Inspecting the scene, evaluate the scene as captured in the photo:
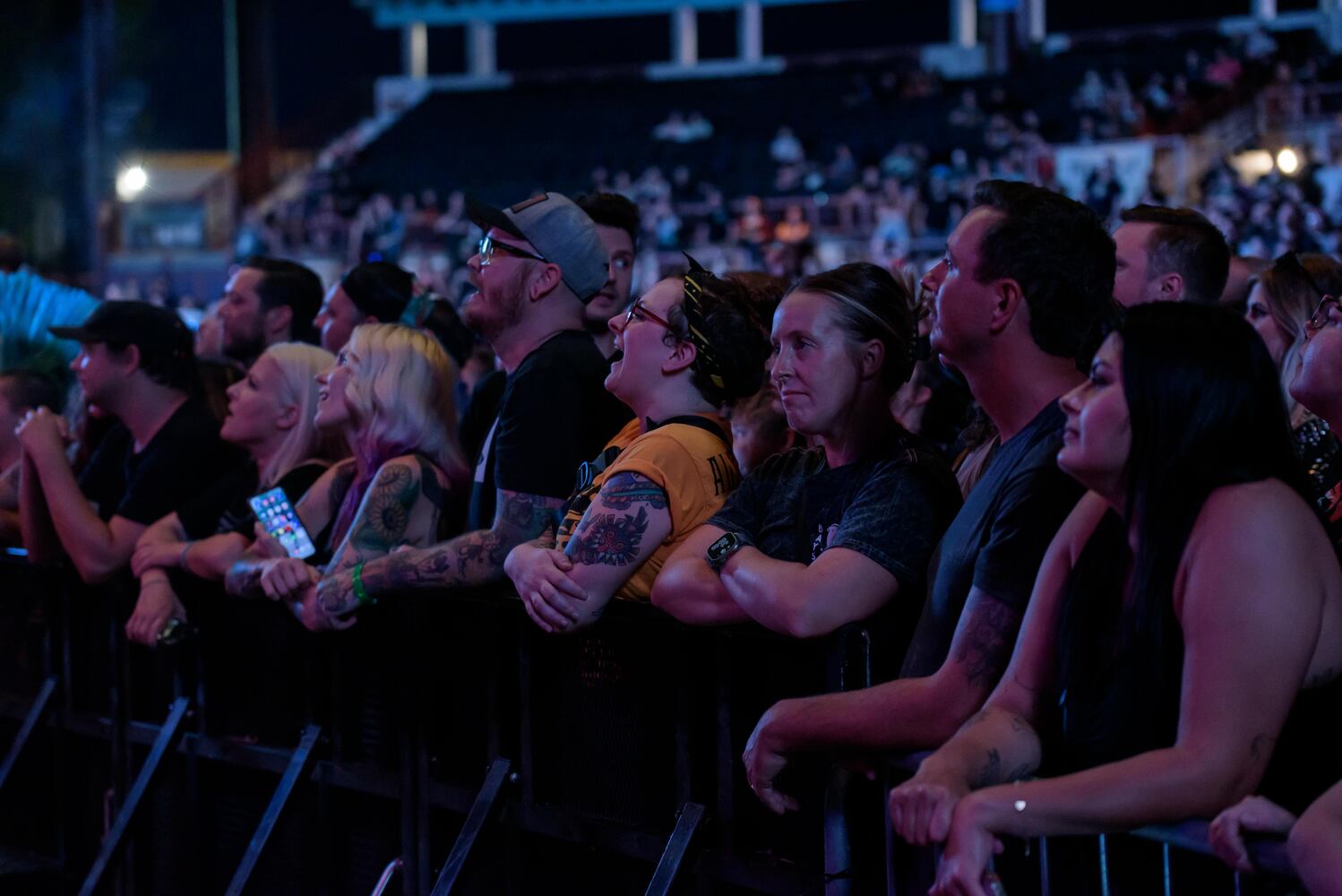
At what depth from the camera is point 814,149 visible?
24750mm

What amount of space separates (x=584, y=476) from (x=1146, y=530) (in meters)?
1.43

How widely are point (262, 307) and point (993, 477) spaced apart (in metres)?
3.40

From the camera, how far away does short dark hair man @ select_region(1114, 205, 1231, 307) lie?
3439 millimetres

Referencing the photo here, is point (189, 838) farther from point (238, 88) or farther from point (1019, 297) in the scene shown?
point (238, 88)

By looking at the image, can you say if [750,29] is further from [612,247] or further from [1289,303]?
[1289,303]

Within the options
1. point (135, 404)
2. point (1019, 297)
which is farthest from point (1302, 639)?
point (135, 404)

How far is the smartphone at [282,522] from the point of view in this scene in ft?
12.2

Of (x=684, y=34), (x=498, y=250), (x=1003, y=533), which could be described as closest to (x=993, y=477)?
(x=1003, y=533)

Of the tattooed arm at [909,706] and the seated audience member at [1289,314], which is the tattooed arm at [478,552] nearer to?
the tattooed arm at [909,706]

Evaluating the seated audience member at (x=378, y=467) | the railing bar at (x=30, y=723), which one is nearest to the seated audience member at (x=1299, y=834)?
the seated audience member at (x=378, y=467)

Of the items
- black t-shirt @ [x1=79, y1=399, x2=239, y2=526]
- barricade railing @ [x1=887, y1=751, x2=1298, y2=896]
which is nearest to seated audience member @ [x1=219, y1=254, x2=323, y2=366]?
black t-shirt @ [x1=79, y1=399, x2=239, y2=526]

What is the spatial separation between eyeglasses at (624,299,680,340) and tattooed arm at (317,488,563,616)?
0.42 meters

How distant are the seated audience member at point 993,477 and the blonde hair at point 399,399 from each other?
4.79 ft

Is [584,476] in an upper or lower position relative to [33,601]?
upper
